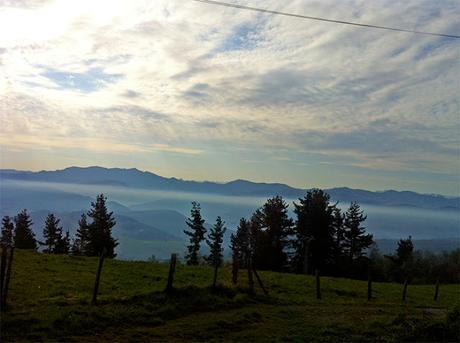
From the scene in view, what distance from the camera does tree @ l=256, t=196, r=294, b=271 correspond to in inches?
2162

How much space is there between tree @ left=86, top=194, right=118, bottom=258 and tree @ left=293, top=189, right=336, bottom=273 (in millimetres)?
23812

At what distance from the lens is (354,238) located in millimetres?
59625

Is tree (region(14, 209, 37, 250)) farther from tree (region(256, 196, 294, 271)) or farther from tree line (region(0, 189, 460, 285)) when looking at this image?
tree (region(256, 196, 294, 271))

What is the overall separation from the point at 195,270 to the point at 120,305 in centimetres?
1627

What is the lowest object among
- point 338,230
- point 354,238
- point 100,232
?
point 100,232

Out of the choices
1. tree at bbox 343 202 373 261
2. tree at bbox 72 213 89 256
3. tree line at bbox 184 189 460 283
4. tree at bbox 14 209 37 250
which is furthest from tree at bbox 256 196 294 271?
tree at bbox 14 209 37 250

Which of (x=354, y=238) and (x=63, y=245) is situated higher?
(x=354, y=238)

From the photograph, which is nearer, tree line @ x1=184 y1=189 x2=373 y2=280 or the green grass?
the green grass

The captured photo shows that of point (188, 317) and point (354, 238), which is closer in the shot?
point (188, 317)

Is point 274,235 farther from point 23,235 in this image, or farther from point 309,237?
point 23,235

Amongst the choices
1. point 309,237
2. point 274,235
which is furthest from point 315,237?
point 274,235

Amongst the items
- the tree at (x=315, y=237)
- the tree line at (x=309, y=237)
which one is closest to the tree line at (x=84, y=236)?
the tree line at (x=309, y=237)

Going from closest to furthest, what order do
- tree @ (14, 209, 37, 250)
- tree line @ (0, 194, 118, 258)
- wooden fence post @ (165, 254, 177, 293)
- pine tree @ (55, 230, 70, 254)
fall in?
wooden fence post @ (165, 254, 177, 293) → tree line @ (0, 194, 118, 258) → tree @ (14, 209, 37, 250) → pine tree @ (55, 230, 70, 254)

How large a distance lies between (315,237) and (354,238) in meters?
8.37
